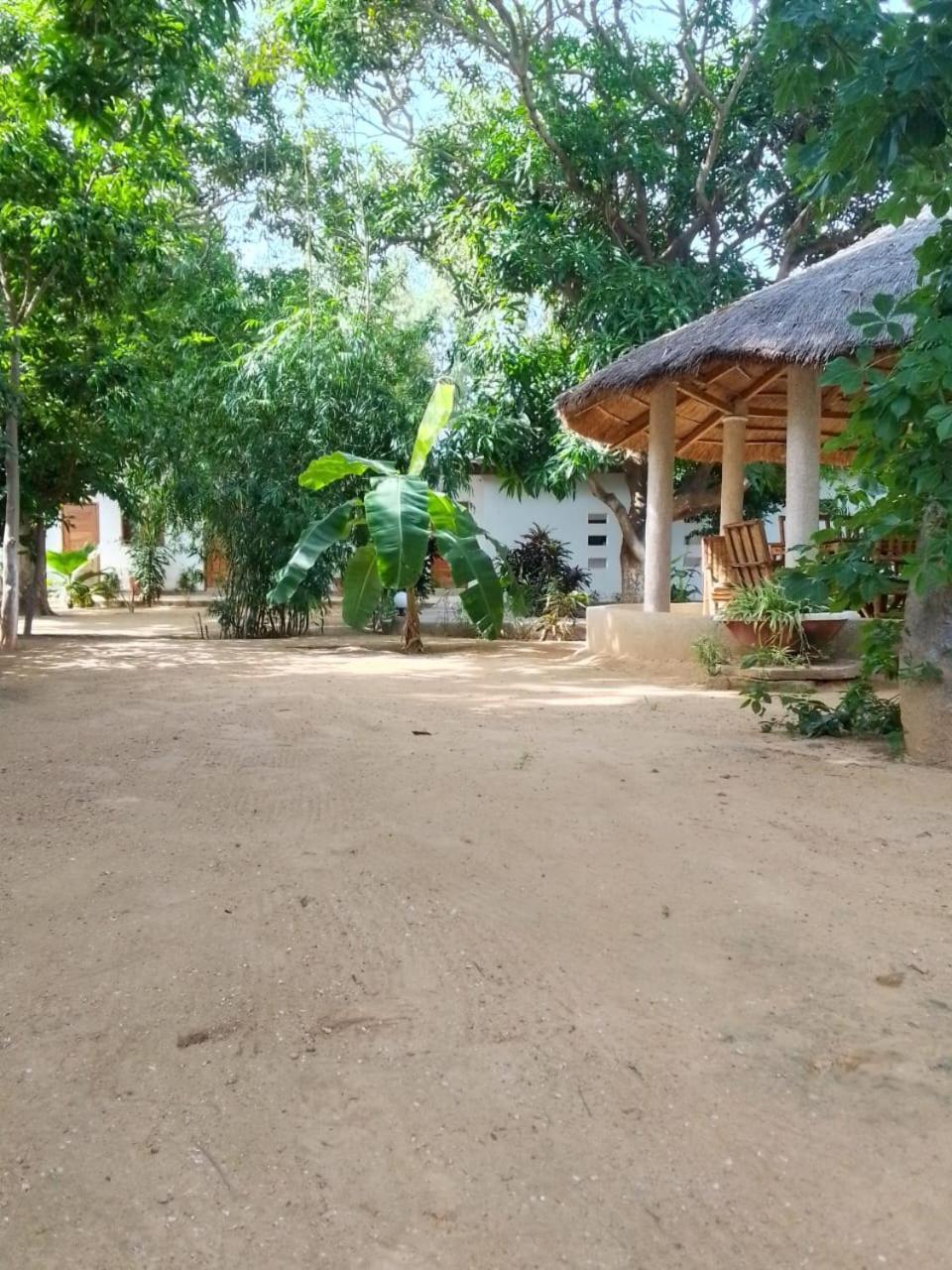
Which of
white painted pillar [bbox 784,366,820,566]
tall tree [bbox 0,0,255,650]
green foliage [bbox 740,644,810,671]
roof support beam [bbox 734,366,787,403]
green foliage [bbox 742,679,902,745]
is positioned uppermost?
tall tree [bbox 0,0,255,650]

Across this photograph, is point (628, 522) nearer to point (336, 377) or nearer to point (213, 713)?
point (336, 377)

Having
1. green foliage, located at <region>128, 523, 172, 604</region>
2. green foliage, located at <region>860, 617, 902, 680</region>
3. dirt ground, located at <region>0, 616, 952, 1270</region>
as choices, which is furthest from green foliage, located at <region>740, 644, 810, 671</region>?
green foliage, located at <region>128, 523, 172, 604</region>

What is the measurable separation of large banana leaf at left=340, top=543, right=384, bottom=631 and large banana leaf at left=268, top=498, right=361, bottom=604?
1.00ft

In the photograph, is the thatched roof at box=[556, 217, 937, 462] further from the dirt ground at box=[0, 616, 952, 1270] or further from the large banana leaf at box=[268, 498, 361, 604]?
the dirt ground at box=[0, 616, 952, 1270]

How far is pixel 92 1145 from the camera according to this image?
5.87 ft

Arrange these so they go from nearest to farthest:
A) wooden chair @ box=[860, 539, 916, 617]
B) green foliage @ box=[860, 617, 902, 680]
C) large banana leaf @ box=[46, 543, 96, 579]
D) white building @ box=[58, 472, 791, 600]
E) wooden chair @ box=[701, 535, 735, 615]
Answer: green foliage @ box=[860, 617, 902, 680] → wooden chair @ box=[860, 539, 916, 617] → wooden chair @ box=[701, 535, 735, 615] → large banana leaf @ box=[46, 543, 96, 579] → white building @ box=[58, 472, 791, 600]

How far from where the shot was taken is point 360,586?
974cm

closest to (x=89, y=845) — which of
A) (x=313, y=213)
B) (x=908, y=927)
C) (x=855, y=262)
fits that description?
(x=908, y=927)

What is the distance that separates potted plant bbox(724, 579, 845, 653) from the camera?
7945mm

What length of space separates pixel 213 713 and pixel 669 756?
270 cm

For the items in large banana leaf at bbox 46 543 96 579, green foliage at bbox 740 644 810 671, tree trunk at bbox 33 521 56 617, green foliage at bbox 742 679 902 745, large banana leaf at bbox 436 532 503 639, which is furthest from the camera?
large banana leaf at bbox 46 543 96 579

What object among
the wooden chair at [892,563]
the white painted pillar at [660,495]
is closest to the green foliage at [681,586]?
the white painted pillar at [660,495]

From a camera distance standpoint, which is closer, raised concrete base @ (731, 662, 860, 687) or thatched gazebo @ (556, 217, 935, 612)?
raised concrete base @ (731, 662, 860, 687)

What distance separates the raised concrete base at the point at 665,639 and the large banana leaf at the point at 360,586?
2.25 metres
